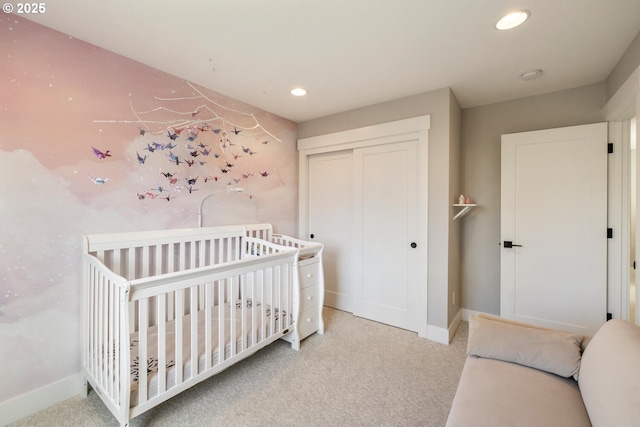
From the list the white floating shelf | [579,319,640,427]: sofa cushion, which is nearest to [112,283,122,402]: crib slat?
[579,319,640,427]: sofa cushion

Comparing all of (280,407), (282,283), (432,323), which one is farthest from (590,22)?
(280,407)

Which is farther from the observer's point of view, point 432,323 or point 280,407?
point 432,323

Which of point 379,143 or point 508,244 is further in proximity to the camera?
point 379,143

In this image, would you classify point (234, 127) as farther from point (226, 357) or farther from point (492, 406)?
point (492, 406)

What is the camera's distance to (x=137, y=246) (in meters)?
1.94

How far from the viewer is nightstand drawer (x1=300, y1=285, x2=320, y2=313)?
2.44m

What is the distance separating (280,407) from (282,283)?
2.83 ft

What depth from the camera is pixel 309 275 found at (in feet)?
8.20

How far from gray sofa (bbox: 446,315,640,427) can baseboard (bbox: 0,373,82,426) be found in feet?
7.32

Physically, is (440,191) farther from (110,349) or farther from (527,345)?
(110,349)

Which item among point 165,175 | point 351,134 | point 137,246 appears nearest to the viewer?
point 137,246

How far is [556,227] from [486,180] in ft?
2.42

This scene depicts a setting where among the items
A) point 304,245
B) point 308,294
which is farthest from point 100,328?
point 304,245

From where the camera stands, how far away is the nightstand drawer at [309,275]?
2.43 metres
